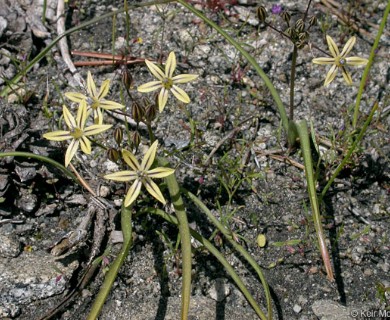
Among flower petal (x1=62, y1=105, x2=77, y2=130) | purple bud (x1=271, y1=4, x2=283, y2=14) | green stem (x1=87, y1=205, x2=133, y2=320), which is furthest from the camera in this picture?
purple bud (x1=271, y1=4, x2=283, y2=14)

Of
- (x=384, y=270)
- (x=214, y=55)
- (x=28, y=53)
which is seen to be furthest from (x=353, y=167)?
(x=28, y=53)

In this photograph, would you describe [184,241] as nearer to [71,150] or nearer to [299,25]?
[71,150]

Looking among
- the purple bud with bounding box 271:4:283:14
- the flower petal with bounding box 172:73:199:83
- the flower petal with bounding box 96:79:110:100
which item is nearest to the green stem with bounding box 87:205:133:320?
the flower petal with bounding box 96:79:110:100

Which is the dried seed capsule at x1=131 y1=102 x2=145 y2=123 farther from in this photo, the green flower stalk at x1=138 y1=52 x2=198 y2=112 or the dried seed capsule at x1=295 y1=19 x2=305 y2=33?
the dried seed capsule at x1=295 y1=19 x2=305 y2=33

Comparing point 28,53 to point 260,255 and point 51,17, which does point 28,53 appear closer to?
point 51,17

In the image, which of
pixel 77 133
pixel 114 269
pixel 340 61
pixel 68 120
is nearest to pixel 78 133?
pixel 77 133

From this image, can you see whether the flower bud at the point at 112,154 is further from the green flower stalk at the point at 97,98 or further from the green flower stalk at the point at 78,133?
the green flower stalk at the point at 97,98
